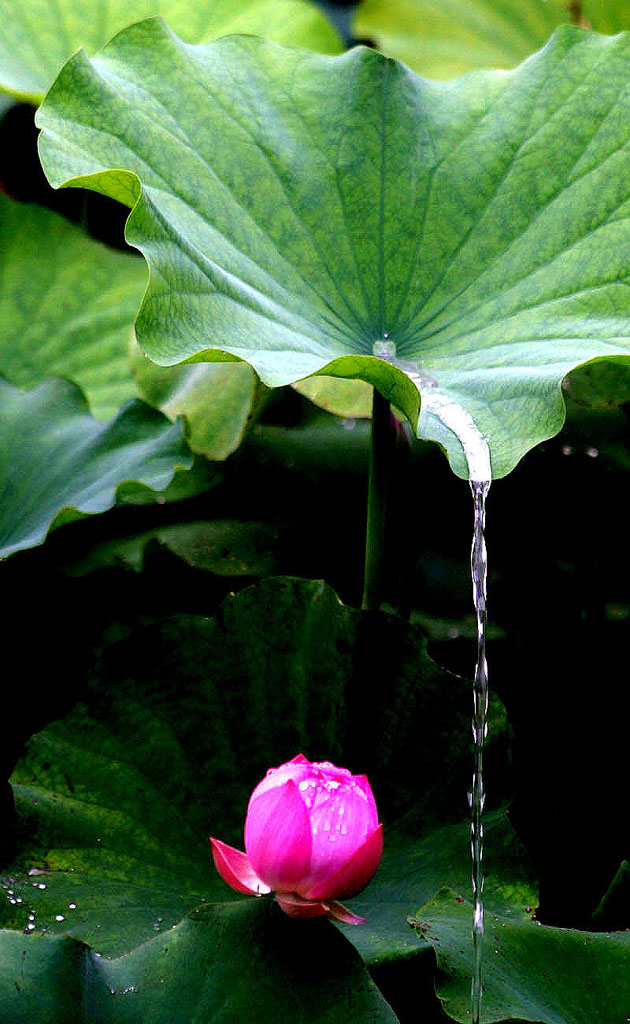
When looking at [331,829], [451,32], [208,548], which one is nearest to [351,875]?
[331,829]

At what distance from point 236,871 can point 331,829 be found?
9 centimetres

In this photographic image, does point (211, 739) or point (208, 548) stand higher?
point (208, 548)

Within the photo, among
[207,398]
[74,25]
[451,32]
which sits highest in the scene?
[451,32]

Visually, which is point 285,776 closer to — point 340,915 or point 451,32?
point 340,915

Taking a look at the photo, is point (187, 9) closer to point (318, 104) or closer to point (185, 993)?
point (318, 104)

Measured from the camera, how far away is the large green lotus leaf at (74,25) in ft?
4.88

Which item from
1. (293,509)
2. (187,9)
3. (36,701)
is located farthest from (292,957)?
(187,9)

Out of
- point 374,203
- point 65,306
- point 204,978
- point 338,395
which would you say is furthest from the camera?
point 65,306

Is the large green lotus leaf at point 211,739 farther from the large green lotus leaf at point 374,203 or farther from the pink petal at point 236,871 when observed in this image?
the large green lotus leaf at point 374,203

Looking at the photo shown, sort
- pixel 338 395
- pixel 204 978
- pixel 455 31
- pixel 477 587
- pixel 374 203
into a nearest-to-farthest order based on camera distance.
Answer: pixel 204 978, pixel 477 587, pixel 374 203, pixel 338 395, pixel 455 31

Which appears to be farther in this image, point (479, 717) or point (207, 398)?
point (207, 398)

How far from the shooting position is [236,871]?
2.40ft

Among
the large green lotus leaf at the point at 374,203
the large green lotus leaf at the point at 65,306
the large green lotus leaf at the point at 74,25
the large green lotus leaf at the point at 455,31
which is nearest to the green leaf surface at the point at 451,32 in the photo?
the large green lotus leaf at the point at 455,31

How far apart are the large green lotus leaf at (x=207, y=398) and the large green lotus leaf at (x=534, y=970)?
1.92 ft
